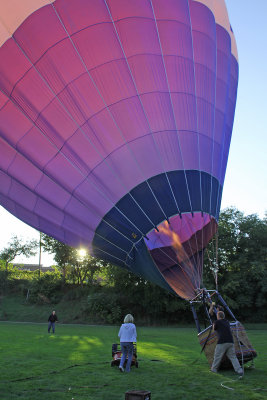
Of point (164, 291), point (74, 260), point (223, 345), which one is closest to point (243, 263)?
point (164, 291)

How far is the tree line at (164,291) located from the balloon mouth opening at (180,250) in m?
18.6

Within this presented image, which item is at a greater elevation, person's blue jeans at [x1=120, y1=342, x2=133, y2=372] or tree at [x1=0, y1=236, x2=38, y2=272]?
tree at [x1=0, y1=236, x2=38, y2=272]

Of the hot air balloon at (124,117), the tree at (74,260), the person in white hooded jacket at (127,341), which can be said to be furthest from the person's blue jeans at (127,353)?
the tree at (74,260)

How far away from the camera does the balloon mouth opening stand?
23.7ft

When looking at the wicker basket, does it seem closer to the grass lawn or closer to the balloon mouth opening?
the grass lawn

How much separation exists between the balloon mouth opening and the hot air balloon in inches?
0.9

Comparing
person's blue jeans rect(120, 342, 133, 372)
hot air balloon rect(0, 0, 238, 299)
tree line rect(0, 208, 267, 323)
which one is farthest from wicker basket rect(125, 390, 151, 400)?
tree line rect(0, 208, 267, 323)

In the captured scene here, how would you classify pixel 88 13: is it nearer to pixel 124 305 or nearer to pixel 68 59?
pixel 68 59

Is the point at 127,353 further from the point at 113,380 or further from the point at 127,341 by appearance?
the point at 113,380

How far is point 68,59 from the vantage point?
6.83 metres

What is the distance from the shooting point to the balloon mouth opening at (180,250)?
7.21m

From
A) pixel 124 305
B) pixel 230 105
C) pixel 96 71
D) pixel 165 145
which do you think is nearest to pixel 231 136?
pixel 230 105

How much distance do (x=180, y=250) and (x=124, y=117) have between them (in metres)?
2.86

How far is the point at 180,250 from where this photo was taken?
7410 mm
